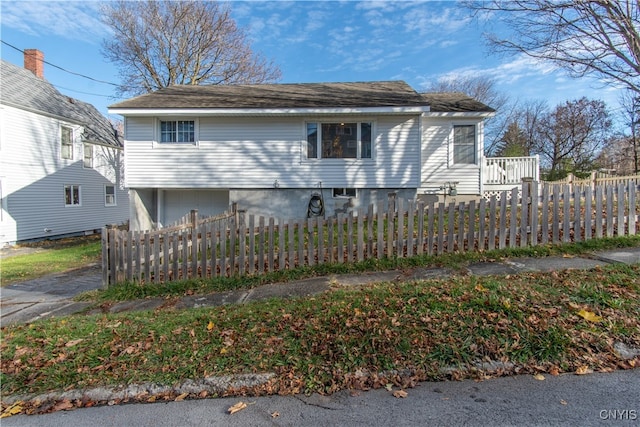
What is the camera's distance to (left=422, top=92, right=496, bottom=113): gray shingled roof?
1341cm

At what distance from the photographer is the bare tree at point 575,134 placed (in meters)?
30.2

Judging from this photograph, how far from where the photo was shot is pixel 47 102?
59.9 ft

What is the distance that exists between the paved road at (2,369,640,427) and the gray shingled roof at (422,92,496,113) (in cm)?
1120

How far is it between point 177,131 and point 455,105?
37.3 feet

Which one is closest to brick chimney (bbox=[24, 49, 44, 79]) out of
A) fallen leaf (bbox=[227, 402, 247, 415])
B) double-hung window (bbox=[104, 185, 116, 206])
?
double-hung window (bbox=[104, 185, 116, 206])

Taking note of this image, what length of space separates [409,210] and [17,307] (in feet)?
24.2

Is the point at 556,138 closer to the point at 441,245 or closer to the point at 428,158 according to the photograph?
the point at 428,158

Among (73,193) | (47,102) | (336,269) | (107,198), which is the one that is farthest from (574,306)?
(107,198)

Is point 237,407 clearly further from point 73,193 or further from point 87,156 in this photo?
point 87,156

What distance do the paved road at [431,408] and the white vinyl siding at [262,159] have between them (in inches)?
377

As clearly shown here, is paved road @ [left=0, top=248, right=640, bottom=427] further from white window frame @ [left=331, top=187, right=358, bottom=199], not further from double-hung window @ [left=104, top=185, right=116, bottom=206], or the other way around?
double-hung window @ [left=104, top=185, right=116, bottom=206]

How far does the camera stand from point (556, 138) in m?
33.2

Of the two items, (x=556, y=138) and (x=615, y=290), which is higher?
(x=556, y=138)

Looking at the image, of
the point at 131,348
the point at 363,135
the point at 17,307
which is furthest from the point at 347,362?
the point at 363,135
